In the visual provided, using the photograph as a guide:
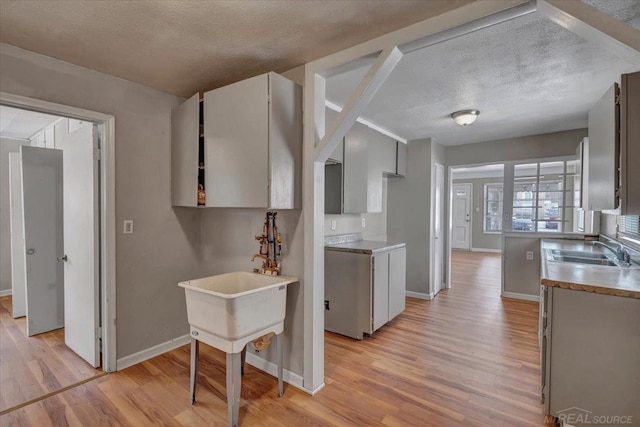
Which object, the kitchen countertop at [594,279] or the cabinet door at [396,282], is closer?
the kitchen countertop at [594,279]

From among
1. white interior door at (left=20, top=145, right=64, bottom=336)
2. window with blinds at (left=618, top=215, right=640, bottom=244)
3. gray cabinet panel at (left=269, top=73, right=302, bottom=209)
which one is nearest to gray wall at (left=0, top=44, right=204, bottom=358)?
gray cabinet panel at (left=269, top=73, right=302, bottom=209)

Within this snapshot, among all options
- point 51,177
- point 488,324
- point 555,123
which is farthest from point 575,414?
point 51,177

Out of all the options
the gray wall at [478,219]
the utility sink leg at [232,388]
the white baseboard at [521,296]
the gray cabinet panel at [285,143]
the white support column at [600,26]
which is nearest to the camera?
the white support column at [600,26]

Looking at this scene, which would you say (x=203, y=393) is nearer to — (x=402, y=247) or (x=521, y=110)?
(x=402, y=247)

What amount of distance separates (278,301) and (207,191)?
1.01m

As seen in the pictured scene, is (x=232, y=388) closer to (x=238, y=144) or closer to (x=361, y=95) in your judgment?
(x=238, y=144)

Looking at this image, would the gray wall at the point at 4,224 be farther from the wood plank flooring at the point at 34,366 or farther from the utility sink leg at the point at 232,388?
the utility sink leg at the point at 232,388

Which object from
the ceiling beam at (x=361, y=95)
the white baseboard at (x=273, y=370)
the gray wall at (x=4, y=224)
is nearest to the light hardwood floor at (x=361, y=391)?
the white baseboard at (x=273, y=370)

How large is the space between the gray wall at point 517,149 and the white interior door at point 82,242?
190 inches

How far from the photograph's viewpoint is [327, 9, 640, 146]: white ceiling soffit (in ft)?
6.26

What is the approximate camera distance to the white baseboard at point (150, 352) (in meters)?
2.42

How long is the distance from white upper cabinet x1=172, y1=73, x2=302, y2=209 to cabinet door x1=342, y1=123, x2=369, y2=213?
1.10m

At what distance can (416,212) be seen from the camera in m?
4.56

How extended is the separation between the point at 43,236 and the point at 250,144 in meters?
2.80
